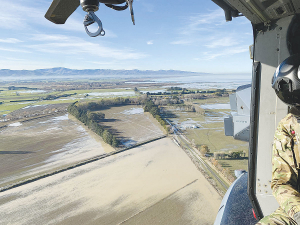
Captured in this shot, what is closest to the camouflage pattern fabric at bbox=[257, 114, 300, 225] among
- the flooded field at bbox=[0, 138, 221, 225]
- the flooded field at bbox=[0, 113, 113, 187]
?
the flooded field at bbox=[0, 138, 221, 225]

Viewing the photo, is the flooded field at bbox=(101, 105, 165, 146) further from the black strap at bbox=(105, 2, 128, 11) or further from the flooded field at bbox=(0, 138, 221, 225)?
the black strap at bbox=(105, 2, 128, 11)

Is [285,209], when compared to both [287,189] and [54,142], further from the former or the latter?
[54,142]

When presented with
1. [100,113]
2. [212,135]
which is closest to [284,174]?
[212,135]

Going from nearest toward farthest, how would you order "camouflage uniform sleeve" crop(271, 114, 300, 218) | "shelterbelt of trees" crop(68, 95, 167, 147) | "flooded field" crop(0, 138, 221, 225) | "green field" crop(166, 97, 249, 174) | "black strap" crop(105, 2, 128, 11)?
"camouflage uniform sleeve" crop(271, 114, 300, 218) → "black strap" crop(105, 2, 128, 11) → "flooded field" crop(0, 138, 221, 225) → "green field" crop(166, 97, 249, 174) → "shelterbelt of trees" crop(68, 95, 167, 147)

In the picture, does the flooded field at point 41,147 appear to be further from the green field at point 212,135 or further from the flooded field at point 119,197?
the green field at point 212,135

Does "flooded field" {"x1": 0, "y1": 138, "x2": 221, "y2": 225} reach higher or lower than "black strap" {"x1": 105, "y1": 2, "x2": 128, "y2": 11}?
lower

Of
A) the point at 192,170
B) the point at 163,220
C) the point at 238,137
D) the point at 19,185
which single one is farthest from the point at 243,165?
the point at 19,185
